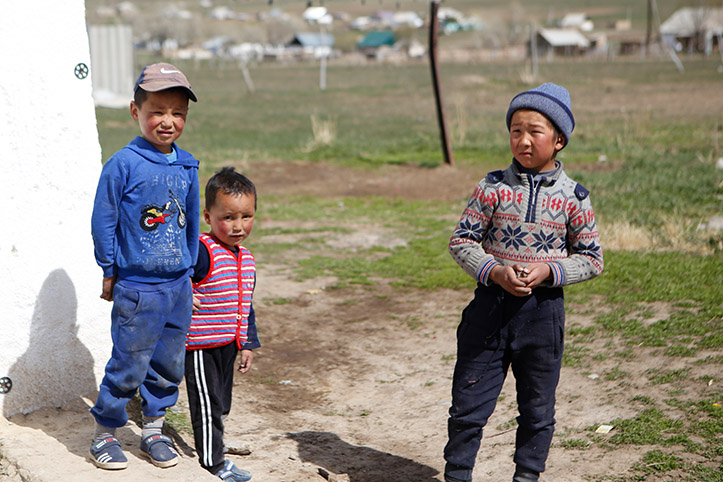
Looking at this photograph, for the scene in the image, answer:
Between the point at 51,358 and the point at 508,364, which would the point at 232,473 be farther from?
the point at 508,364

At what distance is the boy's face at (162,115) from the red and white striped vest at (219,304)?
49 cm

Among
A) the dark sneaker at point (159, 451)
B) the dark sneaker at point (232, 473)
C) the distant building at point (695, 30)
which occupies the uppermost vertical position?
the distant building at point (695, 30)

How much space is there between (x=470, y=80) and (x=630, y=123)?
19601 millimetres

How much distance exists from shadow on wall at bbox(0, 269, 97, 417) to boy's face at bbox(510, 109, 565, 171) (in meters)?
2.30

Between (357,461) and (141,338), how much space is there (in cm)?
128

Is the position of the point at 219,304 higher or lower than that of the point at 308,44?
lower

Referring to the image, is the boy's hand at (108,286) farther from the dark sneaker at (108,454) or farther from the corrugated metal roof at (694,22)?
the corrugated metal roof at (694,22)

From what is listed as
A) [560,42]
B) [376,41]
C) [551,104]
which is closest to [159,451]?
[551,104]

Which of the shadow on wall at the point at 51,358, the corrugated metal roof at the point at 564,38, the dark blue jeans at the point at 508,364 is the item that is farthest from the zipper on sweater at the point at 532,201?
the corrugated metal roof at the point at 564,38

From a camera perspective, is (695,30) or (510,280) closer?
Answer: (510,280)

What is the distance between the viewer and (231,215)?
10.9ft

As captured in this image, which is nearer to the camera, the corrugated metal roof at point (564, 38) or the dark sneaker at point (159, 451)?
the dark sneaker at point (159, 451)

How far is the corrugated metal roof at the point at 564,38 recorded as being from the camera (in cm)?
7581

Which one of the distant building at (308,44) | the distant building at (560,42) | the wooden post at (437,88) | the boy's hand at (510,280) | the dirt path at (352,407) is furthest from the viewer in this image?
the distant building at (308,44)
